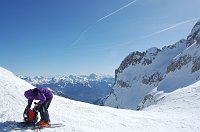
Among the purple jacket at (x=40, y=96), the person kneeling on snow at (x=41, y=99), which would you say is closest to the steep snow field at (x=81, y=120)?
the person kneeling on snow at (x=41, y=99)

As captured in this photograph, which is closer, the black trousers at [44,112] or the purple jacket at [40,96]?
the purple jacket at [40,96]

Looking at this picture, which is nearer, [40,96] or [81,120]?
[40,96]

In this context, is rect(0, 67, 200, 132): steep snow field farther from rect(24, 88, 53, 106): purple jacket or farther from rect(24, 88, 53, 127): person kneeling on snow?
rect(24, 88, 53, 106): purple jacket

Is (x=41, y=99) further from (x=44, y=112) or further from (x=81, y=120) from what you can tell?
(x=81, y=120)

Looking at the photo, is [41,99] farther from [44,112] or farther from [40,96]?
[44,112]

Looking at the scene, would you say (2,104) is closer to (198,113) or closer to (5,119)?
(5,119)

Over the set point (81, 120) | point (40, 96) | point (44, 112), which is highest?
point (40, 96)

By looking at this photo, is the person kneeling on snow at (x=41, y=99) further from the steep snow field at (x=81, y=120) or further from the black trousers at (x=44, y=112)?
the steep snow field at (x=81, y=120)

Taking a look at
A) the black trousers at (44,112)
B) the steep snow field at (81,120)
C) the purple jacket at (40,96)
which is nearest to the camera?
the purple jacket at (40,96)

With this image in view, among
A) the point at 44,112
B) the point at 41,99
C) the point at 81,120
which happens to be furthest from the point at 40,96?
the point at 81,120

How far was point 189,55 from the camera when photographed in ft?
536

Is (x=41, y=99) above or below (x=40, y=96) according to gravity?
below

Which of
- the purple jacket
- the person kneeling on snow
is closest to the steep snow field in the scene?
the person kneeling on snow

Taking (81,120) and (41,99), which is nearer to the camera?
(41,99)
